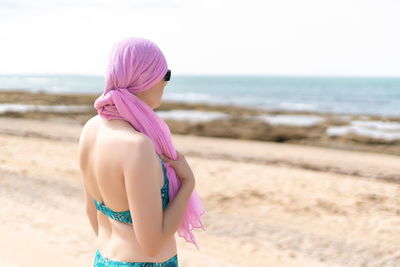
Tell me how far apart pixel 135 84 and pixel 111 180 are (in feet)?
1.16

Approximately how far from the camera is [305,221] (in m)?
7.98

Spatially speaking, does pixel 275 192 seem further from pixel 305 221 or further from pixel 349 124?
pixel 349 124

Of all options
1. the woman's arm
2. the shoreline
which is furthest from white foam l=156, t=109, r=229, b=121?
the woman's arm

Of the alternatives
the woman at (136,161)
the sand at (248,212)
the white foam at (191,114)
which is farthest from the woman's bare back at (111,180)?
the white foam at (191,114)

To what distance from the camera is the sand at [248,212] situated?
620 cm

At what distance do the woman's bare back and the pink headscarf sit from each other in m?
0.05

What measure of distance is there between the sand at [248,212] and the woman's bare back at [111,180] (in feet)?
11.9

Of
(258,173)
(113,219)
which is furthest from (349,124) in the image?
(113,219)

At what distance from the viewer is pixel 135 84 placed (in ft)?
5.55

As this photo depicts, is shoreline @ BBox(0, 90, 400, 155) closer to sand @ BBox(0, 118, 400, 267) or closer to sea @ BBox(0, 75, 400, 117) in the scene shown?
sand @ BBox(0, 118, 400, 267)

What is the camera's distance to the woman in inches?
61.9

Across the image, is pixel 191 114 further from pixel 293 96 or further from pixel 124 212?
pixel 293 96

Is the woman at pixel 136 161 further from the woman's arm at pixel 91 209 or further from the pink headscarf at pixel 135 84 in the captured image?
the woman's arm at pixel 91 209

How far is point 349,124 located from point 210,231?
64.5 ft
